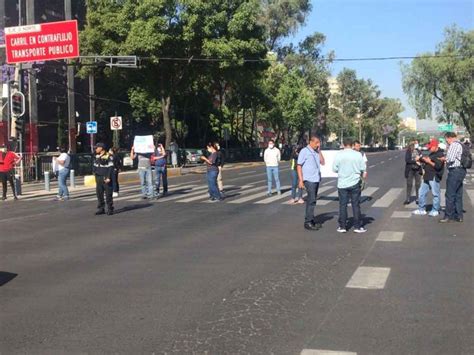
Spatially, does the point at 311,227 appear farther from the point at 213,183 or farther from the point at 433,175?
the point at 213,183

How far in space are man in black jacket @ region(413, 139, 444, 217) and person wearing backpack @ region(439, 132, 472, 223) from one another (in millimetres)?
794

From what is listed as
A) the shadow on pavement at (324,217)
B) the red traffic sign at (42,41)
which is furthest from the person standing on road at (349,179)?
the red traffic sign at (42,41)

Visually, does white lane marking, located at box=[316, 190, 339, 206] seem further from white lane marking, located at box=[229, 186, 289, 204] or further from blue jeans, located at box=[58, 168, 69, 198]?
blue jeans, located at box=[58, 168, 69, 198]

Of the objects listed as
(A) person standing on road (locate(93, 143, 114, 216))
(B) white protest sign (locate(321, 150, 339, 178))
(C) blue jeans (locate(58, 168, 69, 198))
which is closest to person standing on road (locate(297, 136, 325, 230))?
(B) white protest sign (locate(321, 150, 339, 178))

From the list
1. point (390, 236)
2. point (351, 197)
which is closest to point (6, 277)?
point (351, 197)

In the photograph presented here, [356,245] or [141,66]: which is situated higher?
[141,66]

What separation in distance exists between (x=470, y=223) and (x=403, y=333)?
283 inches

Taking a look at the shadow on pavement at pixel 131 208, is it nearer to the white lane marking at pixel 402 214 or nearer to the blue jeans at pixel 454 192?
the white lane marking at pixel 402 214

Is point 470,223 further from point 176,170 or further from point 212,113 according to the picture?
point 212,113

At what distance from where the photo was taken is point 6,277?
7.13m

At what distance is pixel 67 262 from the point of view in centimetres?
802

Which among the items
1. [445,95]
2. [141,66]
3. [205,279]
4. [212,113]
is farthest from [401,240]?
[445,95]

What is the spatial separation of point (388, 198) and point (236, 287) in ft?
36.1

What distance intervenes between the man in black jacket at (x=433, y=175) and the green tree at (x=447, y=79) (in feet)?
145
